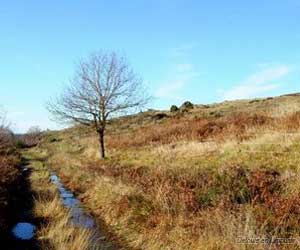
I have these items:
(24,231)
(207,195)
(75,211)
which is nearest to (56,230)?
(24,231)

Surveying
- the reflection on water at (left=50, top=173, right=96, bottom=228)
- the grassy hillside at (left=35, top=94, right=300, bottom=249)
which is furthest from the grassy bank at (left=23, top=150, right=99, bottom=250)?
the grassy hillside at (left=35, top=94, right=300, bottom=249)

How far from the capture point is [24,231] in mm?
12086

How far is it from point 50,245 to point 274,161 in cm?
827

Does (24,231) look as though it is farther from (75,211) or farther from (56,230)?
(75,211)

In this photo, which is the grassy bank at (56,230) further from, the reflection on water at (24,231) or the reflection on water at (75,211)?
the reflection on water at (75,211)

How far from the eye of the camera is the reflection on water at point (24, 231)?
37.6 feet

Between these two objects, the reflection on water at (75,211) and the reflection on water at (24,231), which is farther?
the reflection on water at (75,211)

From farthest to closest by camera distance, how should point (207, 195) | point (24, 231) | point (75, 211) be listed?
point (75, 211) → point (24, 231) → point (207, 195)

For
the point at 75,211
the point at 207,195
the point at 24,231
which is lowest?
the point at 75,211

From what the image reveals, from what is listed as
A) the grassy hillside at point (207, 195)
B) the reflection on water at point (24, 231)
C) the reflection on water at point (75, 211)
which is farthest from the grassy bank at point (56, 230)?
the grassy hillside at point (207, 195)

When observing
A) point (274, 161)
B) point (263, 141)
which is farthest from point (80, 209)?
point (263, 141)

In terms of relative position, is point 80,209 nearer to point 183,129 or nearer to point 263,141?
point 263,141

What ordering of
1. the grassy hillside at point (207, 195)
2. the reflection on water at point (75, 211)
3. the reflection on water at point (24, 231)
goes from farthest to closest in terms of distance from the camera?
the reflection on water at point (75, 211) → the reflection on water at point (24, 231) → the grassy hillside at point (207, 195)

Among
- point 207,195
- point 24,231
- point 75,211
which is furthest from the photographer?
point 75,211
